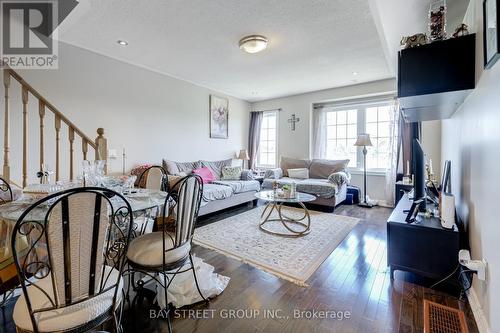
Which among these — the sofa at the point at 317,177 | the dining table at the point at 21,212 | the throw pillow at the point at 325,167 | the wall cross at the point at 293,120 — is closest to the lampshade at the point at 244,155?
the sofa at the point at 317,177

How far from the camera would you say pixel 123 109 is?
152 inches

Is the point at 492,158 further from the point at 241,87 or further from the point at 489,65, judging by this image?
the point at 241,87

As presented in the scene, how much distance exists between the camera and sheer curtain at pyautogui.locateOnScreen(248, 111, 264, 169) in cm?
650

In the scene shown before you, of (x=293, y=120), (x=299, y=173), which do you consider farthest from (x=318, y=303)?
(x=293, y=120)

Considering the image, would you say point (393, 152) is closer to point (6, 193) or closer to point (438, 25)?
point (438, 25)

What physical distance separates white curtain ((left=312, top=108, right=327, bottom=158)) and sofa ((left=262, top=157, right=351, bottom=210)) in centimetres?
43

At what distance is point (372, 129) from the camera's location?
16.8 ft

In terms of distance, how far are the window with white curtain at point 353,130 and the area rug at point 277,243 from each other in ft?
6.44

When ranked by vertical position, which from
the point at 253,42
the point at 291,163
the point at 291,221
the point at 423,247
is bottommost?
the point at 291,221

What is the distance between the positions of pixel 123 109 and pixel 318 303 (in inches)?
153

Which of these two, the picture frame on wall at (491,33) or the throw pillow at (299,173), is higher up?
the picture frame on wall at (491,33)

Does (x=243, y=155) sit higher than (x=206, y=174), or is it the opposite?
(x=243, y=155)

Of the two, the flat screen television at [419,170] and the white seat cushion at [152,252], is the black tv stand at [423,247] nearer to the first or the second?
the flat screen television at [419,170]

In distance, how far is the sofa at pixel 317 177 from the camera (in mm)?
4371
